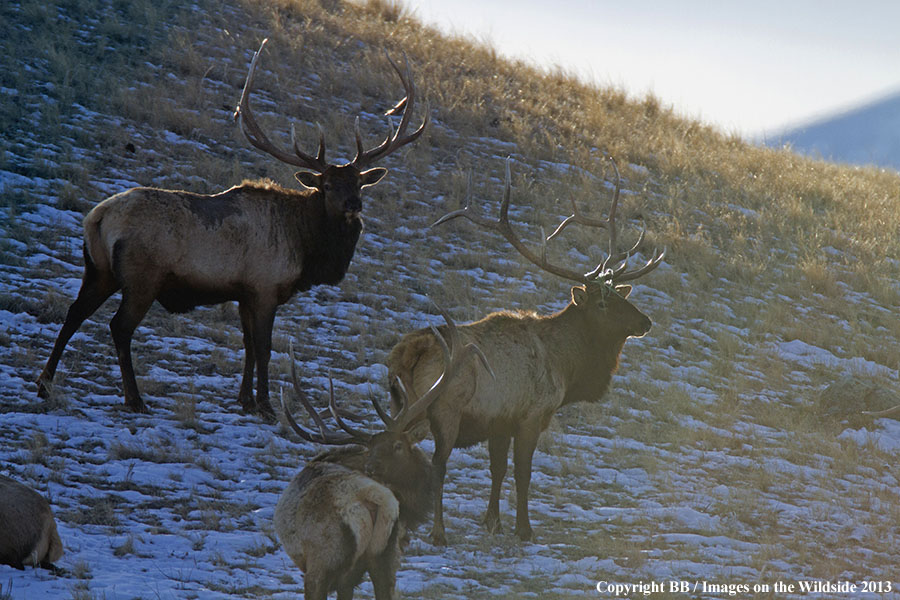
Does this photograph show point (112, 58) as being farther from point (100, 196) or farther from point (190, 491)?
point (190, 491)

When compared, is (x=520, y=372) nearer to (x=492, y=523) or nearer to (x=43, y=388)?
(x=492, y=523)

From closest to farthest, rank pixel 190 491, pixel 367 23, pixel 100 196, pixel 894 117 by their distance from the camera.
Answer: pixel 190 491 < pixel 100 196 < pixel 367 23 < pixel 894 117

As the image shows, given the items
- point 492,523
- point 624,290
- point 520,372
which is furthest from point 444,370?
point 624,290

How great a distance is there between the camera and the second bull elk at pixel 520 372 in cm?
671

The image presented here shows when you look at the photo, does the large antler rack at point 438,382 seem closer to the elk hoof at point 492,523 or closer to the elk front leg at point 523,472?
the elk front leg at point 523,472

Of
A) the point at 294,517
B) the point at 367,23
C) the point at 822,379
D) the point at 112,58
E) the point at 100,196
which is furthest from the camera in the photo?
the point at 367,23

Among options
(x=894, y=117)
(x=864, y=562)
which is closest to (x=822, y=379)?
(x=864, y=562)

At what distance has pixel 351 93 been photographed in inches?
701

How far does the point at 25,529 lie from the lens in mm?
5371

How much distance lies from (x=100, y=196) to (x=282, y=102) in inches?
195

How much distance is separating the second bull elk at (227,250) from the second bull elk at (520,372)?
6.10 ft

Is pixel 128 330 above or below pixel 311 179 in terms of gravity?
below

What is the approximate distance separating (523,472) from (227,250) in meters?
3.47

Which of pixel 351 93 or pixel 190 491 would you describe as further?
pixel 351 93
